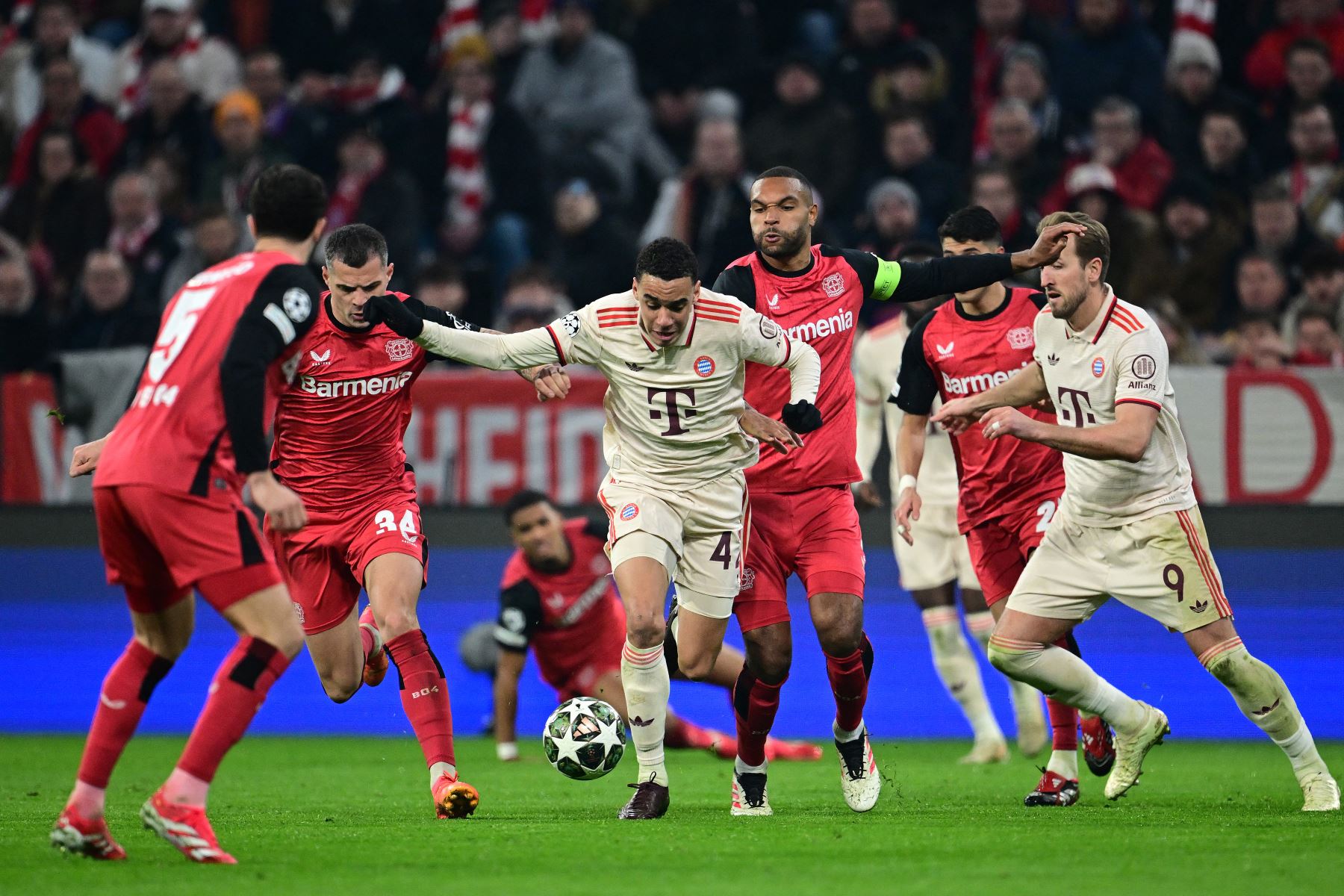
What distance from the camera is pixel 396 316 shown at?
7.08 meters

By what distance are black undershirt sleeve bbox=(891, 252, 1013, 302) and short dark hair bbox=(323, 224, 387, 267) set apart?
7.58ft

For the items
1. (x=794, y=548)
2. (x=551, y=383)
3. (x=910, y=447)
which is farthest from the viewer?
(x=910, y=447)

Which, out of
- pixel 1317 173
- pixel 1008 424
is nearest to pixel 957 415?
pixel 1008 424

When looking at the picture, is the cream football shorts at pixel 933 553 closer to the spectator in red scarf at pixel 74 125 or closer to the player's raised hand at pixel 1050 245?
the player's raised hand at pixel 1050 245

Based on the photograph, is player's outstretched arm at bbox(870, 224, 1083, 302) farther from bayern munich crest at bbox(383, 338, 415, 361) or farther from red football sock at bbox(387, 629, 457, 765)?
red football sock at bbox(387, 629, 457, 765)

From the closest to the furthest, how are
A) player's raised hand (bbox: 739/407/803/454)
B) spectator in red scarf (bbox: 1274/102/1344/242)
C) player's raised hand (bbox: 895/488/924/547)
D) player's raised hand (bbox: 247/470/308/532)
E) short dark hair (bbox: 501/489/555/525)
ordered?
1. player's raised hand (bbox: 247/470/308/532)
2. player's raised hand (bbox: 739/407/803/454)
3. player's raised hand (bbox: 895/488/924/547)
4. short dark hair (bbox: 501/489/555/525)
5. spectator in red scarf (bbox: 1274/102/1344/242)

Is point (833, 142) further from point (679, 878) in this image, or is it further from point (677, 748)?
point (679, 878)

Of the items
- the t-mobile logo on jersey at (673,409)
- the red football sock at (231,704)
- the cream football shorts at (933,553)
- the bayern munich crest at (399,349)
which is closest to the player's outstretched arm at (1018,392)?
the t-mobile logo on jersey at (673,409)

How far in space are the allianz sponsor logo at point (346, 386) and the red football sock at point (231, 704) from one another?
2.15m

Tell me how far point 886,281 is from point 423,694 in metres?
2.72

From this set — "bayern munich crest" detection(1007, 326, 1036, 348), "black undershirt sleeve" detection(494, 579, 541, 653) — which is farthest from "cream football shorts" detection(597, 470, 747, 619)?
"black undershirt sleeve" detection(494, 579, 541, 653)

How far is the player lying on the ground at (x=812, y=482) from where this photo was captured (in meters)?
7.43

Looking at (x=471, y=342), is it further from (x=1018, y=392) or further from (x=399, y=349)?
(x=1018, y=392)

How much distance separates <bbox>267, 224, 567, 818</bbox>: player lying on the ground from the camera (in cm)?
748
